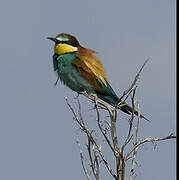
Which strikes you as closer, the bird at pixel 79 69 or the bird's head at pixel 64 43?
the bird at pixel 79 69

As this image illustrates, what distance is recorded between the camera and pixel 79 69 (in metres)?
6.36

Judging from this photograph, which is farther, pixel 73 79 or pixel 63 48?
pixel 63 48

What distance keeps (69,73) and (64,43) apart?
31 cm

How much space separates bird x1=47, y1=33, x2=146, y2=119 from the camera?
627 cm

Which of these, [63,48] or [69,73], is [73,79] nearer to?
[69,73]

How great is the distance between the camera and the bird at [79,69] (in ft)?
20.6

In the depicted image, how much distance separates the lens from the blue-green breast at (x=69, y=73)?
624 cm

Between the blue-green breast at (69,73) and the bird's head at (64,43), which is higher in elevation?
the bird's head at (64,43)

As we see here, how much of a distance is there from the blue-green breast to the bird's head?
0.16 ft

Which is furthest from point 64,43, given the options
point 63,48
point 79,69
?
point 79,69

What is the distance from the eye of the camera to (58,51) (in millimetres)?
6453

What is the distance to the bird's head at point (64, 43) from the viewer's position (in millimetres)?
6418

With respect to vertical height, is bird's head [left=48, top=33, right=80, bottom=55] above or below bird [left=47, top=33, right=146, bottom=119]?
above

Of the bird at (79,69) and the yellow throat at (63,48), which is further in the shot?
the yellow throat at (63,48)
